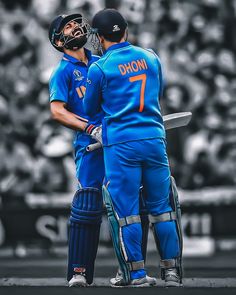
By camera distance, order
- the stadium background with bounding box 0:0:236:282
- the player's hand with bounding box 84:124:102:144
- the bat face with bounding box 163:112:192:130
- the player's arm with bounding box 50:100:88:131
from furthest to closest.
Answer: the stadium background with bounding box 0:0:236:282 < the bat face with bounding box 163:112:192:130 < the player's arm with bounding box 50:100:88:131 < the player's hand with bounding box 84:124:102:144

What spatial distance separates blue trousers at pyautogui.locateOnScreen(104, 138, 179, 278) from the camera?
19.1ft

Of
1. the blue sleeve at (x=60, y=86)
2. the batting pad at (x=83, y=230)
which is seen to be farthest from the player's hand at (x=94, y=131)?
the batting pad at (x=83, y=230)

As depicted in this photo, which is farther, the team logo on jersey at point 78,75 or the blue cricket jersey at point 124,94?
the team logo on jersey at point 78,75

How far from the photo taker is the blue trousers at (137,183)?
5.84 meters

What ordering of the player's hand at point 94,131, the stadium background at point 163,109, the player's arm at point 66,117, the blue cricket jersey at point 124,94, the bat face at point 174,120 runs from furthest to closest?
1. the stadium background at point 163,109
2. the bat face at point 174,120
3. the player's arm at point 66,117
4. the player's hand at point 94,131
5. the blue cricket jersey at point 124,94

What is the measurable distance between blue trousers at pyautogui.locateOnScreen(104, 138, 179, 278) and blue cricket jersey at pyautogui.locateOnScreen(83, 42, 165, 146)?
60mm

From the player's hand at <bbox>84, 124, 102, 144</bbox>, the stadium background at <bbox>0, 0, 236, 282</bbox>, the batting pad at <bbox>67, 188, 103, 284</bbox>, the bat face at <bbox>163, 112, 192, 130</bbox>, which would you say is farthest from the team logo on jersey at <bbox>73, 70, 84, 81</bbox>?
the stadium background at <bbox>0, 0, 236, 282</bbox>

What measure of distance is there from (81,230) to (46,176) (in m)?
5.32

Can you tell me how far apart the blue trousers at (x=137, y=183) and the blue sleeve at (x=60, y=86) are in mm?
536

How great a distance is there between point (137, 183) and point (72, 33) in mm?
1066

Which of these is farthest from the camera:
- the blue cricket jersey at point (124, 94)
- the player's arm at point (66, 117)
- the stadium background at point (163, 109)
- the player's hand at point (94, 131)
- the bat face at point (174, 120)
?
the stadium background at point (163, 109)

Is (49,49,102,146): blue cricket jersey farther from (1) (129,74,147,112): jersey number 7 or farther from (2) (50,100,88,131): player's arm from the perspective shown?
(1) (129,74,147,112): jersey number 7

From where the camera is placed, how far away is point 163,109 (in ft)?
37.9

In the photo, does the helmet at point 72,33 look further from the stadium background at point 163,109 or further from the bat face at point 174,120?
the stadium background at point 163,109
